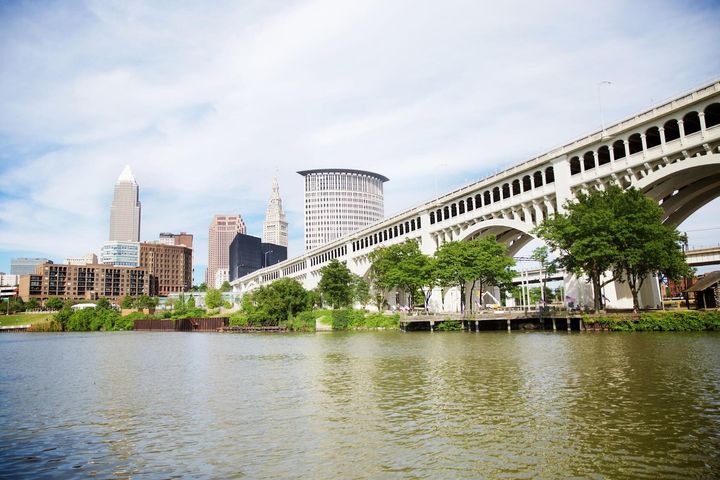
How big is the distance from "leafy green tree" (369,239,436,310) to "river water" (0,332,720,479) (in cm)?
5386

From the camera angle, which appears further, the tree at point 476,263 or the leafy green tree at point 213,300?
the leafy green tree at point 213,300

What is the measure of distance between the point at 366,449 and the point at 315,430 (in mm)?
2962

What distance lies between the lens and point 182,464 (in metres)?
13.9

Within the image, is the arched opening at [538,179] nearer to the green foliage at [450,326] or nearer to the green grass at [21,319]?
the green foliage at [450,326]

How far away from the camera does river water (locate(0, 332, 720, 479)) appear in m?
13.2

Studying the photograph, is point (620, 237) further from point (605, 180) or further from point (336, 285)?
point (336, 285)

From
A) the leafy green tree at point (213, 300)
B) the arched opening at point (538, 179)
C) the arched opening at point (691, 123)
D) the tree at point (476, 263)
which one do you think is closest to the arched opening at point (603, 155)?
the arched opening at point (691, 123)

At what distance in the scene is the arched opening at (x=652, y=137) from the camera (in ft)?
201

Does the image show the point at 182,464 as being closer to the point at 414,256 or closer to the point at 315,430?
the point at 315,430

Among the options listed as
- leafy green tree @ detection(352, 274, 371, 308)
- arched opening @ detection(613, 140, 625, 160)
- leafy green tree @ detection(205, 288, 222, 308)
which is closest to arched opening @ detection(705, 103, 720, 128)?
arched opening @ detection(613, 140, 625, 160)

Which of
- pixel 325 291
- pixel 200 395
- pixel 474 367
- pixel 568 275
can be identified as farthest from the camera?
pixel 325 291

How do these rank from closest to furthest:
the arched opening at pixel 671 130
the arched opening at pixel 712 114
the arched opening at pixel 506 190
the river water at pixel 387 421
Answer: the river water at pixel 387 421, the arched opening at pixel 712 114, the arched opening at pixel 671 130, the arched opening at pixel 506 190

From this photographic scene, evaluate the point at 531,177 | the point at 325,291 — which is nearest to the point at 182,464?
the point at 531,177

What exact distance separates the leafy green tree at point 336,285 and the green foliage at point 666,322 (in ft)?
207
